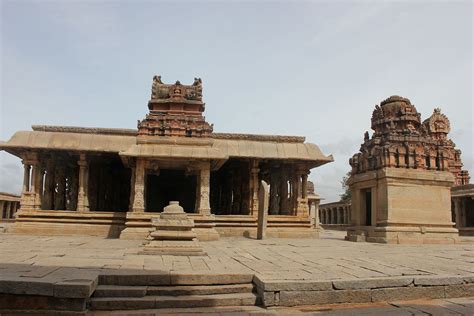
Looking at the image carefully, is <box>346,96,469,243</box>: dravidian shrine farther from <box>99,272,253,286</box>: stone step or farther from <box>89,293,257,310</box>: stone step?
<box>89,293,257,310</box>: stone step

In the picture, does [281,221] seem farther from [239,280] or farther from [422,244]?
[239,280]

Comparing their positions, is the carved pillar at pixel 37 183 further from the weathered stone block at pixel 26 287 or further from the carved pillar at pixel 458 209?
the carved pillar at pixel 458 209

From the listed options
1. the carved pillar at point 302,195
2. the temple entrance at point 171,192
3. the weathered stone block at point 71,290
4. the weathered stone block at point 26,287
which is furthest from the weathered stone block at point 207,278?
the temple entrance at point 171,192

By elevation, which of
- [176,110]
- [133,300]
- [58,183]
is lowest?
[133,300]

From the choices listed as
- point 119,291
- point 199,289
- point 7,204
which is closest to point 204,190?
point 199,289

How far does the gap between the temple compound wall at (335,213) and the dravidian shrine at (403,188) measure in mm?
25355

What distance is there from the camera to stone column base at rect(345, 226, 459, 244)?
12.3m

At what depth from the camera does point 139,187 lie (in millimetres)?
14172

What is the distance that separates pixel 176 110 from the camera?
710 inches

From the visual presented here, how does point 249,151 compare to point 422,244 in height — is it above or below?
above

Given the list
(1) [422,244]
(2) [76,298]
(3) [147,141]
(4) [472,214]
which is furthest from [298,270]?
(4) [472,214]

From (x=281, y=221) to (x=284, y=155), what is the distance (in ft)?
8.94

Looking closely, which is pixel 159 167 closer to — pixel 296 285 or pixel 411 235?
pixel 411 235

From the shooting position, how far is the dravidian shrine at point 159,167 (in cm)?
1443
